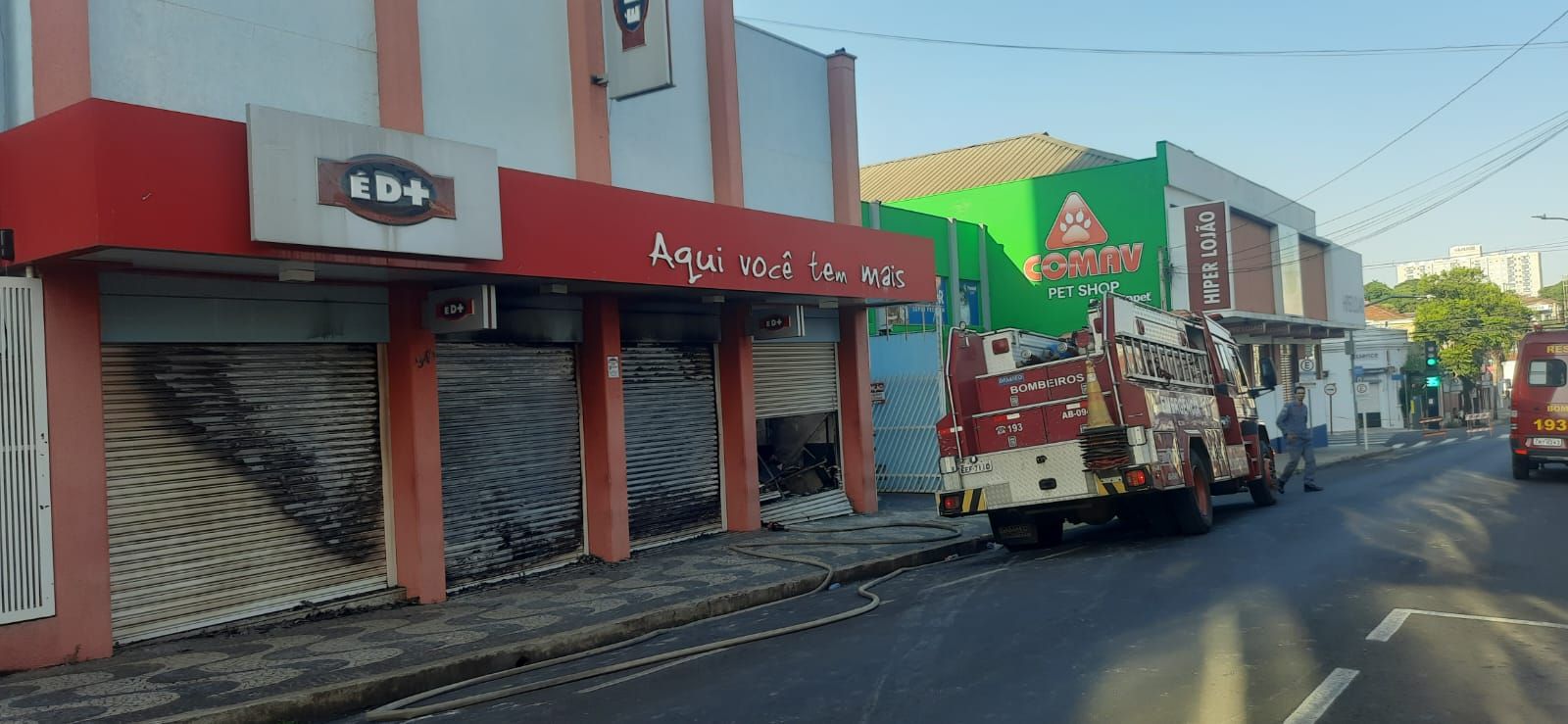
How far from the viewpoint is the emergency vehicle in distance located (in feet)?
60.2

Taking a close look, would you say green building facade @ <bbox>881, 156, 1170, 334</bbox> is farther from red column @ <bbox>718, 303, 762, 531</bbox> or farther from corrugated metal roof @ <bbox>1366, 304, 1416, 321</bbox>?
corrugated metal roof @ <bbox>1366, 304, 1416, 321</bbox>

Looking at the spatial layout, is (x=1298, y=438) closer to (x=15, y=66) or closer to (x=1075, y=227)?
(x=1075, y=227)

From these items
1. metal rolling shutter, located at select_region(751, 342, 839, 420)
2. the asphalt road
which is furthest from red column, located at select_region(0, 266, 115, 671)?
metal rolling shutter, located at select_region(751, 342, 839, 420)

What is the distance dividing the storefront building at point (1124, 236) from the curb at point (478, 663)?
60.3 ft

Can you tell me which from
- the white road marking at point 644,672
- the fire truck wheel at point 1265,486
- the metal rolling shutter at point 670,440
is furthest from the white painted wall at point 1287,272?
the white road marking at point 644,672

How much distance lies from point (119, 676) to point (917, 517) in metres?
10.7

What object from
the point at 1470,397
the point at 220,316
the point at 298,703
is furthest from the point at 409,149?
the point at 1470,397

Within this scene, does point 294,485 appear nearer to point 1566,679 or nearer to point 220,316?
point 220,316

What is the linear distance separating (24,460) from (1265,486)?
15.4 meters

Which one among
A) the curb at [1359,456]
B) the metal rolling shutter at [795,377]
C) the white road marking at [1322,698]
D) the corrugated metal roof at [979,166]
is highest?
the corrugated metal roof at [979,166]

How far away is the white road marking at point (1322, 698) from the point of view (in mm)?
5477

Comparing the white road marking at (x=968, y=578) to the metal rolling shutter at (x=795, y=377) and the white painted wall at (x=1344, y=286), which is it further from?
the white painted wall at (x=1344, y=286)

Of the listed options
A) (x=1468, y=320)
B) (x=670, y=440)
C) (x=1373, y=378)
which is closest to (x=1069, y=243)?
(x=670, y=440)

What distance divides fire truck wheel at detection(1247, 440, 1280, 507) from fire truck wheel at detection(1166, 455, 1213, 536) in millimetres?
3458
